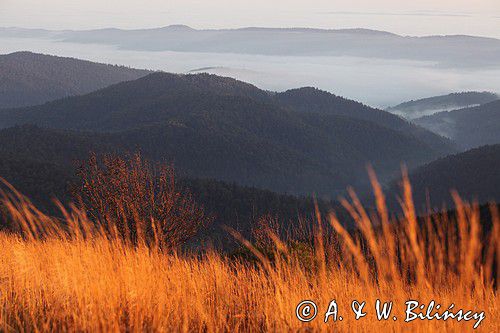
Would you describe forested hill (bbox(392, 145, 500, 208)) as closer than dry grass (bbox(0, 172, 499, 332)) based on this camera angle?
No

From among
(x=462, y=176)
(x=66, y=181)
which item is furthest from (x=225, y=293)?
(x=462, y=176)

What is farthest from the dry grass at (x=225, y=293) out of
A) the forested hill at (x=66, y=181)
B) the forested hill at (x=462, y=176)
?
the forested hill at (x=462, y=176)

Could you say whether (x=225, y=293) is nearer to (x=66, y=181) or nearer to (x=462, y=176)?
(x=66, y=181)

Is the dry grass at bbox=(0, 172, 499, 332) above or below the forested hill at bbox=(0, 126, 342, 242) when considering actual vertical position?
above

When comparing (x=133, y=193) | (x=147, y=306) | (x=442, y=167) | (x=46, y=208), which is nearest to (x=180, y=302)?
(x=147, y=306)

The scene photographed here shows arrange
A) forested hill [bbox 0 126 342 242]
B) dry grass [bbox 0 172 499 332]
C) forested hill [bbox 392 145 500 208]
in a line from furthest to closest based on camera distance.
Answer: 1. forested hill [bbox 392 145 500 208]
2. forested hill [bbox 0 126 342 242]
3. dry grass [bbox 0 172 499 332]

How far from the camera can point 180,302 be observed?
453cm

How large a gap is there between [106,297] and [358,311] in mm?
1819

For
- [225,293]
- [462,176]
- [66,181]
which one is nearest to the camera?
[225,293]

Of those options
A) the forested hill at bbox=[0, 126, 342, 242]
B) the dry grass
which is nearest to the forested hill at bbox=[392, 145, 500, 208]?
the forested hill at bbox=[0, 126, 342, 242]

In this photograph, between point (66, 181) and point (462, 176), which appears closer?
point (66, 181)

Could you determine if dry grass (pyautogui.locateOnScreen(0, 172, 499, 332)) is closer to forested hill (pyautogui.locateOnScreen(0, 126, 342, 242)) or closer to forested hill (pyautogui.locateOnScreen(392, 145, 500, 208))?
forested hill (pyautogui.locateOnScreen(0, 126, 342, 242))

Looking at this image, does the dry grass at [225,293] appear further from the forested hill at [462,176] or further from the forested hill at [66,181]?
the forested hill at [462,176]

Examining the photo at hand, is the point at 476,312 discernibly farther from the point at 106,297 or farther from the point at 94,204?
the point at 94,204
